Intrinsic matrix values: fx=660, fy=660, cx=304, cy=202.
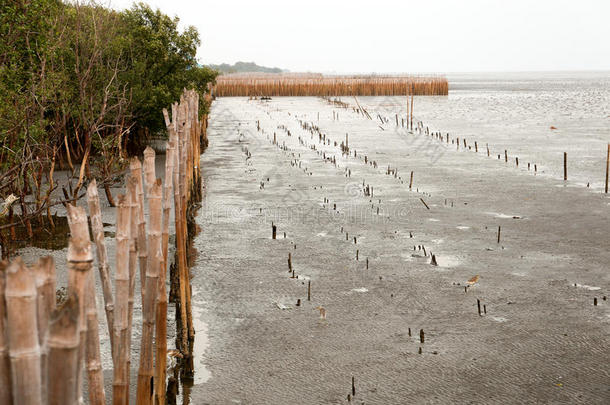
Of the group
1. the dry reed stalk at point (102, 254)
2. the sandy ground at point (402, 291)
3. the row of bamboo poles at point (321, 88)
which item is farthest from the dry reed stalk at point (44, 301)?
the row of bamboo poles at point (321, 88)

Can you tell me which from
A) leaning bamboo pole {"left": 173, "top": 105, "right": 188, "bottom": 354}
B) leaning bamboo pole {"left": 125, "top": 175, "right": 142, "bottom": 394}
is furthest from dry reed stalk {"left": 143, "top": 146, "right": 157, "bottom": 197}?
leaning bamboo pole {"left": 173, "top": 105, "right": 188, "bottom": 354}

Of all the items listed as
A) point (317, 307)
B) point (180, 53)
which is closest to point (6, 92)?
point (317, 307)

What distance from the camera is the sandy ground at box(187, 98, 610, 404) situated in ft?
17.5

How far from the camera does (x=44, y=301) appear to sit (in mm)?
2168

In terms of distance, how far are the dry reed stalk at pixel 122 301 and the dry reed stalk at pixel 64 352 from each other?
130 centimetres

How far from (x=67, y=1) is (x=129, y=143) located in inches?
170

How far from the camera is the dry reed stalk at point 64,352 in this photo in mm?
1968

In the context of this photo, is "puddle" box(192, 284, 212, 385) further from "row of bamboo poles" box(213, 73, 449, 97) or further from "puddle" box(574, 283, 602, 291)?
"row of bamboo poles" box(213, 73, 449, 97)

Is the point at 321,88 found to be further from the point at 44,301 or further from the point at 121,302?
the point at 44,301

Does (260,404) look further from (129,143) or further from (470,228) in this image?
(129,143)

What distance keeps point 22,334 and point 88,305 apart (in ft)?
2.66

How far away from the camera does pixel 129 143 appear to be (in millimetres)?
18578

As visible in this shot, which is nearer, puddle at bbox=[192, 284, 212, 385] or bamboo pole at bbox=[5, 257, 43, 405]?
bamboo pole at bbox=[5, 257, 43, 405]

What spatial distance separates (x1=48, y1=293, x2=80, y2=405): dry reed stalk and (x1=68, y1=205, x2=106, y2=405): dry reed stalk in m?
0.18
